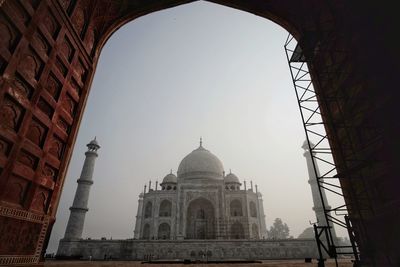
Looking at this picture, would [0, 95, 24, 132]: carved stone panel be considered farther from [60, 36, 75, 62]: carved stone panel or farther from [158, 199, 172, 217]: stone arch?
[158, 199, 172, 217]: stone arch

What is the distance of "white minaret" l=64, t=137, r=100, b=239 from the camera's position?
81.9 ft

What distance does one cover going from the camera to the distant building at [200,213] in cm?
2858

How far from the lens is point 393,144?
17.0 feet

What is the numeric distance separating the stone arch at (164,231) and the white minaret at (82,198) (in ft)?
31.5

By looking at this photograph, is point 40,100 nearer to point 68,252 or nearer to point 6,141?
point 6,141

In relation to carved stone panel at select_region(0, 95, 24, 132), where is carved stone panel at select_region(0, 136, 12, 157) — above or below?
below

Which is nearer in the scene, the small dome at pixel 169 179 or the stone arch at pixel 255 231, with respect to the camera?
the stone arch at pixel 255 231

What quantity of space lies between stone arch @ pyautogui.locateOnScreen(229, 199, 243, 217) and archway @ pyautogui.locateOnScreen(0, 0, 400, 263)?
86.5 feet

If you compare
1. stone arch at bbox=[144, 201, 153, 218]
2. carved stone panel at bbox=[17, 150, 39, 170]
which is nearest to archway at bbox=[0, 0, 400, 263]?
carved stone panel at bbox=[17, 150, 39, 170]

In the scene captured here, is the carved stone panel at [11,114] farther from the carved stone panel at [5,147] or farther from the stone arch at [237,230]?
the stone arch at [237,230]

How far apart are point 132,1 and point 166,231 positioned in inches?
1107

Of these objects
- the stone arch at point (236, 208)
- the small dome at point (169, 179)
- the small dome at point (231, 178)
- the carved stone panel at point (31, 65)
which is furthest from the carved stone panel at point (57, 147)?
the small dome at point (231, 178)

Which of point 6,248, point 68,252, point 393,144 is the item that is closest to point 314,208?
point 393,144

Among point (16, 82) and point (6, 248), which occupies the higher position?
point (16, 82)
